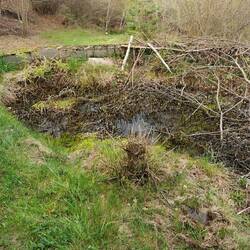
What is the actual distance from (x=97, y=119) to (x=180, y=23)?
447 centimetres

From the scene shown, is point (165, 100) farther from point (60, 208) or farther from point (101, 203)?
point (60, 208)

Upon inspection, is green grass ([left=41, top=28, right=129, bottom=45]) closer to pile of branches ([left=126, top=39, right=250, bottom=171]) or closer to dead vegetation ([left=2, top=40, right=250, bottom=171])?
dead vegetation ([left=2, top=40, right=250, bottom=171])

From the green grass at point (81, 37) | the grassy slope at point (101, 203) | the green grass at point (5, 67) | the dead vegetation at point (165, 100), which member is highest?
the grassy slope at point (101, 203)

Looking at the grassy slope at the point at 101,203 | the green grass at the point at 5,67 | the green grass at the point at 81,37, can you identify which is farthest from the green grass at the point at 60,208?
the green grass at the point at 81,37

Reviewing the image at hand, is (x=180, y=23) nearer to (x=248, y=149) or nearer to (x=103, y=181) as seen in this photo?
(x=248, y=149)

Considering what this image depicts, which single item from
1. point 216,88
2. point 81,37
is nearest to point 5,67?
point 81,37

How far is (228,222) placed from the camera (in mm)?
4477

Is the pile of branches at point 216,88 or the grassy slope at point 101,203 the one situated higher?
the grassy slope at point 101,203

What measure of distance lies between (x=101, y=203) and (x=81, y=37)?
7875 millimetres

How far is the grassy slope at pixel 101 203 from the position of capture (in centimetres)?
418

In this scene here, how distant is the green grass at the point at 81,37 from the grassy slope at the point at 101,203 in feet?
18.1

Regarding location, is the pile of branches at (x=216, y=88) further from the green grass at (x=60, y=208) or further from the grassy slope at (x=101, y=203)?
the green grass at (x=60, y=208)

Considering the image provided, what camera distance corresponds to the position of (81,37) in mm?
11727

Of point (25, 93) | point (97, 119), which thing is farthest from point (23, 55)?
point (97, 119)
